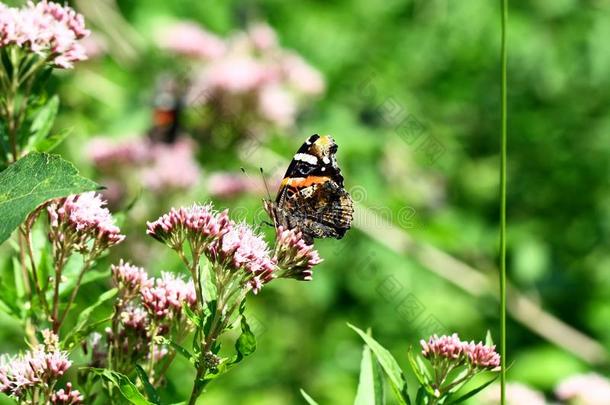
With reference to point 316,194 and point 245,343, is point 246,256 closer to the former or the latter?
point 245,343

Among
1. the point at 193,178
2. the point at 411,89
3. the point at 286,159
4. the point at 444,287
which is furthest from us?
the point at 411,89

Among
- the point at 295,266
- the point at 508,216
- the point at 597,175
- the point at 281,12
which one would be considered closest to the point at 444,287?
the point at 508,216

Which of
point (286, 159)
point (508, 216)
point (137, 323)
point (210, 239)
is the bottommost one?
point (137, 323)

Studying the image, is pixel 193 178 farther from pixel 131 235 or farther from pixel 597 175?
pixel 597 175

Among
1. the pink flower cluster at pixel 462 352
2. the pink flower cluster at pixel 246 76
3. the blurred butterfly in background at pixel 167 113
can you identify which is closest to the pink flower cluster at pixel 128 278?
the pink flower cluster at pixel 462 352

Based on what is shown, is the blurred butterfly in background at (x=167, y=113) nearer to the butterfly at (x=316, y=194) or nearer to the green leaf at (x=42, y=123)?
the butterfly at (x=316, y=194)

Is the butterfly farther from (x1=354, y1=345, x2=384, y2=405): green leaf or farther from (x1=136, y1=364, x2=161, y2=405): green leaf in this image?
(x1=136, y1=364, x2=161, y2=405): green leaf

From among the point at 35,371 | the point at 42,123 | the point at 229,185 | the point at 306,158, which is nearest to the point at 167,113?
the point at 229,185
